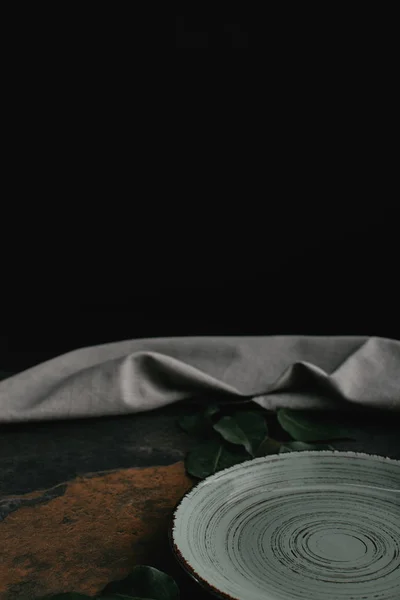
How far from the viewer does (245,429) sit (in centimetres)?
95

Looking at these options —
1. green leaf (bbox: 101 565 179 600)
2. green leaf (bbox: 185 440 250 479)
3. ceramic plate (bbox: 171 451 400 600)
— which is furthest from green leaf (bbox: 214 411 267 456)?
green leaf (bbox: 101 565 179 600)

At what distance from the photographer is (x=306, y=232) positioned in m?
1.66

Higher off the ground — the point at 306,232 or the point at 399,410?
the point at 306,232

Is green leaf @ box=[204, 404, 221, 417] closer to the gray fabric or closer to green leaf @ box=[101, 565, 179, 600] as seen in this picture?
the gray fabric

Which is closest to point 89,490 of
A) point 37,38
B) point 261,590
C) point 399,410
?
point 261,590

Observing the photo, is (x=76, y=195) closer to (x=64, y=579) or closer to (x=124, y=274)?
(x=124, y=274)

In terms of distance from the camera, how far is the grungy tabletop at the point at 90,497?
68 cm

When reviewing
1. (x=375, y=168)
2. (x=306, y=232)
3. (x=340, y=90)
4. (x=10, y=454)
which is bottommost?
(x=10, y=454)

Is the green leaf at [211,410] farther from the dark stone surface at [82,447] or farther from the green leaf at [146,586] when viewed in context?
the green leaf at [146,586]

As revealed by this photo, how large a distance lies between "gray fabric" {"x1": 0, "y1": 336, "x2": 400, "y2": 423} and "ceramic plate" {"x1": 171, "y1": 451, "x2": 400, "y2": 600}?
25 centimetres

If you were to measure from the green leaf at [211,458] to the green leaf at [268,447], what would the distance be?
24mm

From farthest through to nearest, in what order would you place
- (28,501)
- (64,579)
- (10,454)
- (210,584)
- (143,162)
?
(143,162) → (10,454) → (28,501) → (64,579) → (210,584)

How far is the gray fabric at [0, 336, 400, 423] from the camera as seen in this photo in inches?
41.0

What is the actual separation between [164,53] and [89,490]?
1.01 m
